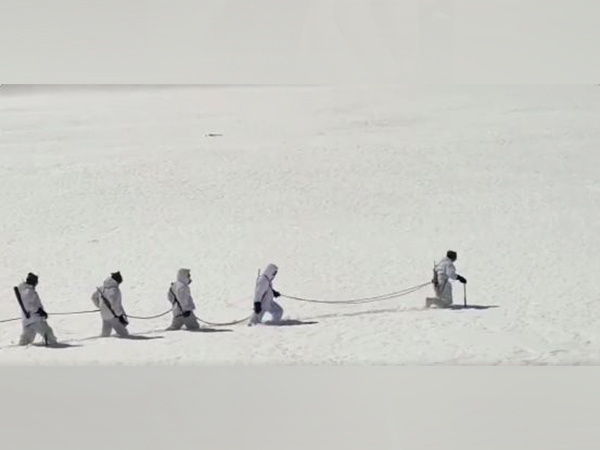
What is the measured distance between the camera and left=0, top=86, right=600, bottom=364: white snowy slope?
13945 millimetres

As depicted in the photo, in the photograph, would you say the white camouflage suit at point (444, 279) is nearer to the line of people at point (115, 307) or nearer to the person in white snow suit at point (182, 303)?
the line of people at point (115, 307)

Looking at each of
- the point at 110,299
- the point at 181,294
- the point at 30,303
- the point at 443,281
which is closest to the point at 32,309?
the point at 30,303

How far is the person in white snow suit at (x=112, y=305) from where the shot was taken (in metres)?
13.9

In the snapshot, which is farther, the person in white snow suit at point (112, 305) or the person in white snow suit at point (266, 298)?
the person in white snow suit at point (266, 298)

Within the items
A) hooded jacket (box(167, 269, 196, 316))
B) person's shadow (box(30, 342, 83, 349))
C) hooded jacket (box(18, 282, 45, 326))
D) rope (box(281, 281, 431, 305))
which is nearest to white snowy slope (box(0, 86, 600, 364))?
person's shadow (box(30, 342, 83, 349))

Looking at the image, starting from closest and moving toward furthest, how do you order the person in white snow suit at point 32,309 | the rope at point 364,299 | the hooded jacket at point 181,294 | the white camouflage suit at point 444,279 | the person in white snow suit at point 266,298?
the person in white snow suit at point 32,309 → the hooded jacket at point 181,294 → the person in white snow suit at point 266,298 → the white camouflage suit at point 444,279 → the rope at point 364,299

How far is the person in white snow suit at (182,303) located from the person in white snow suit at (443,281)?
12.2 ft

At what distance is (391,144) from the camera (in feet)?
88.2

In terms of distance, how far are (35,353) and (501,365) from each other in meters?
6.02

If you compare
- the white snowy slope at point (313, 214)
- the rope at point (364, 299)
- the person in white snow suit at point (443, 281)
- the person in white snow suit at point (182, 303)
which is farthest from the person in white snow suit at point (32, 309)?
the person in white snow suit at point (443, 281)

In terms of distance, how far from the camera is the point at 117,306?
13.9m

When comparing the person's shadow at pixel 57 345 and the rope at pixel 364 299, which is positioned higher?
the rope at pixel 364 299

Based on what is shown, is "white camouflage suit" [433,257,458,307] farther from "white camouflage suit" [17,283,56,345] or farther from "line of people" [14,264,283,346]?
"white camouflage suit" [17,283,56,345]

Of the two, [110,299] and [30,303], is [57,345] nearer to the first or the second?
[30,303]
